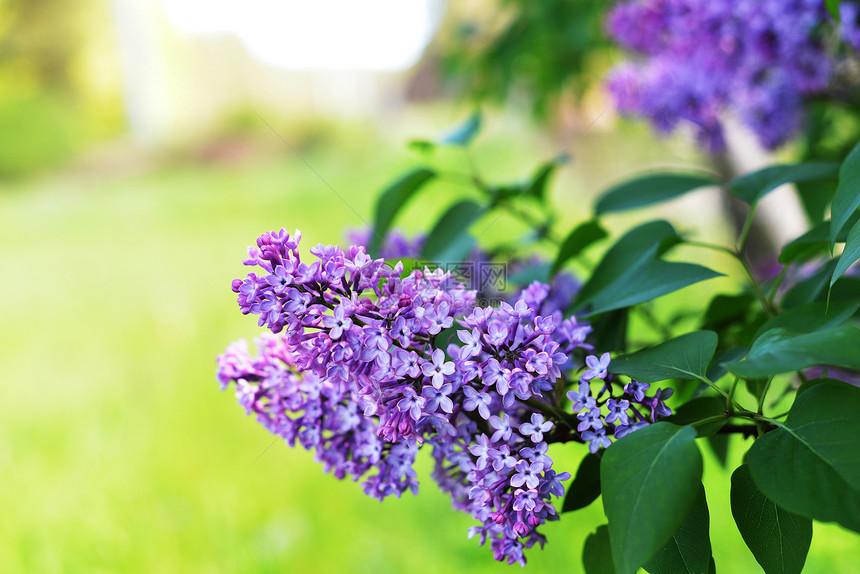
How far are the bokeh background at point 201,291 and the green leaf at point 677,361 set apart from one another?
337 millimetres

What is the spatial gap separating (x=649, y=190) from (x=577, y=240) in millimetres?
171

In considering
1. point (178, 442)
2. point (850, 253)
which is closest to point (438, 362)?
point (850, 253)

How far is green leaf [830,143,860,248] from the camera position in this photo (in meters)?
0.41

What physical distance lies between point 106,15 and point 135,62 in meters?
0.67

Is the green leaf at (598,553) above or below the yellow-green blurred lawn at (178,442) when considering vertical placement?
below

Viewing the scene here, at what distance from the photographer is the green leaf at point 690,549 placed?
377mm

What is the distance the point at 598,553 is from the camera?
17.4 inches

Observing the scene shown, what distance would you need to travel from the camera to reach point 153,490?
6.13 feet

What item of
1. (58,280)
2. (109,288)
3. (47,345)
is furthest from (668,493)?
(58,280)

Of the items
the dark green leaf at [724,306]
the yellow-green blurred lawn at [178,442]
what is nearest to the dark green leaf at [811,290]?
the dark green leaf at [724,306]

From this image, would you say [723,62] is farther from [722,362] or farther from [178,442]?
[178,442]

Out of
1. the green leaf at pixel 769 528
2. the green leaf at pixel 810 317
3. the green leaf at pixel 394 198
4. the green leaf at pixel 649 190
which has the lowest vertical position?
the green leaf at pixel 769 528

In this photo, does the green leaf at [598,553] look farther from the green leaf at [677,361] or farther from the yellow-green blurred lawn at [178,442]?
the yellow-green blurred lawn at [178,442]

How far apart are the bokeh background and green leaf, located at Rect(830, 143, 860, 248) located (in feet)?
1.49
